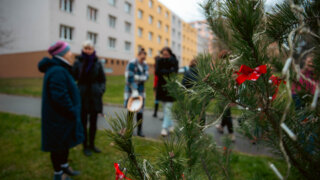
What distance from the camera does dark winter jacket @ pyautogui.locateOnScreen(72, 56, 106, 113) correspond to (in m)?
3.03

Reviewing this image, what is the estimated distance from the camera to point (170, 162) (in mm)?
464

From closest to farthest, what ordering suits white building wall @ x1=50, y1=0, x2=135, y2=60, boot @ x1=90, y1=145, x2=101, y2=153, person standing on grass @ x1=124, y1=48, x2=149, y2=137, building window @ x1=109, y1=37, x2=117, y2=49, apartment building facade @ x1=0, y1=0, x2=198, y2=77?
boot @ x1=90, y1=145, x2=101, y2=153, person standing on grass @ x1=124, y1=48, x2=149, y2=137, apartment building facade @ x1=0, y1=0, x2=198, y2=77, white building wall @ x1=50, y1=0, x2=135, y2=60, building window @ x1=109, y1=37, x2=117, y2=49

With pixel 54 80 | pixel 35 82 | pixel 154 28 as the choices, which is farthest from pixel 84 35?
pixel 54 80

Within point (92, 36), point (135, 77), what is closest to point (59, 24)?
point (92, 36)

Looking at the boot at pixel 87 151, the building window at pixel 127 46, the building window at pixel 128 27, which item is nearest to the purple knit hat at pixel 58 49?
the boot at pixel 87 151

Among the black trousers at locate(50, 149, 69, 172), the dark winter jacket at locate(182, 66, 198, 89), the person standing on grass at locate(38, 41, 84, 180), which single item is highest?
the dark winter jacket at locate(182, 66, 198, 89)

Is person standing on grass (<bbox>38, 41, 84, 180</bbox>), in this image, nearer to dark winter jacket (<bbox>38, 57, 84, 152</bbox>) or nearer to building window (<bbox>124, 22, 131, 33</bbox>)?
dark winter jacket (<bbox>38, 57, 84, 152</bbox>)

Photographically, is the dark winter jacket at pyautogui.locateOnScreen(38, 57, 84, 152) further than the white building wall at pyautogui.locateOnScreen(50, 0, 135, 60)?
No

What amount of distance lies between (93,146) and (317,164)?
320cm

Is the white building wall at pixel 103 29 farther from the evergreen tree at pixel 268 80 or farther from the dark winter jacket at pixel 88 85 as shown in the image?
the evergreen tree at pixel 268 80

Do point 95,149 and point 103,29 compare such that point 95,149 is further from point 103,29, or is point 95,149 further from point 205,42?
point 103,29

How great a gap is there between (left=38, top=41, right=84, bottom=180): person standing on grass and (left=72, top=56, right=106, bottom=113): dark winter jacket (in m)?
0.72

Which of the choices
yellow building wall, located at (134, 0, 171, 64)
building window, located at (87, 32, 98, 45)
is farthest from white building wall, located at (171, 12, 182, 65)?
building window, located at (87, 32, 98, 45)

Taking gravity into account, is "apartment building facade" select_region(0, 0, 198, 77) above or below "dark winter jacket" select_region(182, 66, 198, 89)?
above
